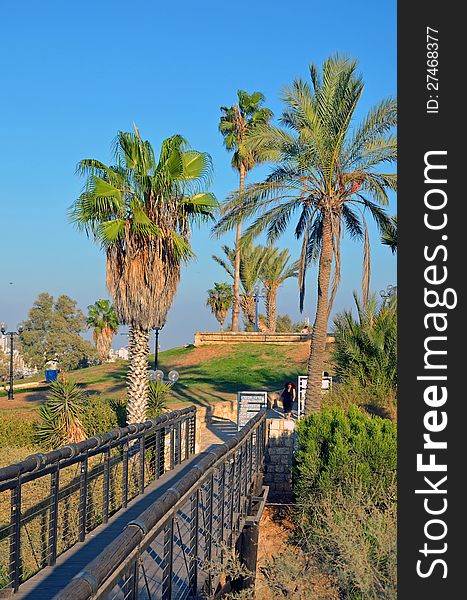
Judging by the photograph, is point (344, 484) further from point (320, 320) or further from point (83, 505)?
point (83, 505)

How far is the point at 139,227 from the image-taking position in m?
18.1

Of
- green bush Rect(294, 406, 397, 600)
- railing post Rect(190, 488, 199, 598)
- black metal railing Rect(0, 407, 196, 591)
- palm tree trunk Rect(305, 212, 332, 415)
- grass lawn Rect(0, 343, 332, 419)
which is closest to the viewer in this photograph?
railing post Rect(190, 488, 199, 598)

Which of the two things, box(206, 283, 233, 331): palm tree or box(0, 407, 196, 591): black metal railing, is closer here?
box(0, 407, 196, 591): black metal railing

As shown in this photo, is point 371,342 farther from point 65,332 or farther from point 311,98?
point 65,332

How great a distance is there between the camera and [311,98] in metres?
20.2

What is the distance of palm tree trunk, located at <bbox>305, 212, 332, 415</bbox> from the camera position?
66.9ft

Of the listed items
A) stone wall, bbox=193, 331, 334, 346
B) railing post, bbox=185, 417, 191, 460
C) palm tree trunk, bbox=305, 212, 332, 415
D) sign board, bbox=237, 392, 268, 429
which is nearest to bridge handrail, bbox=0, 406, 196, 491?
railing post, bbox=185, 417, 191, 460

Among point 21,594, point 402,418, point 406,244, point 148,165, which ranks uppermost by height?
point 148,165

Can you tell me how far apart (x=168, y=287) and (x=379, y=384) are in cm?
784

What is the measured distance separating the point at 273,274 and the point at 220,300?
800 cm

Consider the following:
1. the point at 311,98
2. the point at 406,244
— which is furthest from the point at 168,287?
the point at 406,244

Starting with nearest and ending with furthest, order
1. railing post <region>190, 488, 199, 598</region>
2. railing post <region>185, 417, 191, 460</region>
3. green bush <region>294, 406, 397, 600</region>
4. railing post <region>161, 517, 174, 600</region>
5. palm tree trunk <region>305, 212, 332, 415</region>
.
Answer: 1. railing post <region>161, 517, 174, 600</region>
2. railing post <region>190, 488, 199, 598</region>
3. green bush <region>294, 406, 397, 600</region>
4. railing post <region>185, 417, 191, 460</region>
5. palm tree trunk <region>305, 212, 332, 415</region>

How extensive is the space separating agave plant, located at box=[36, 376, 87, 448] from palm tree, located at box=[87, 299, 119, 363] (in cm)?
3644

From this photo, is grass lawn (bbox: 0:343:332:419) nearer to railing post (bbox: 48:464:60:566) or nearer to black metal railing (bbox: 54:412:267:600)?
black metal railing (bbox: 54:412:267:600)
